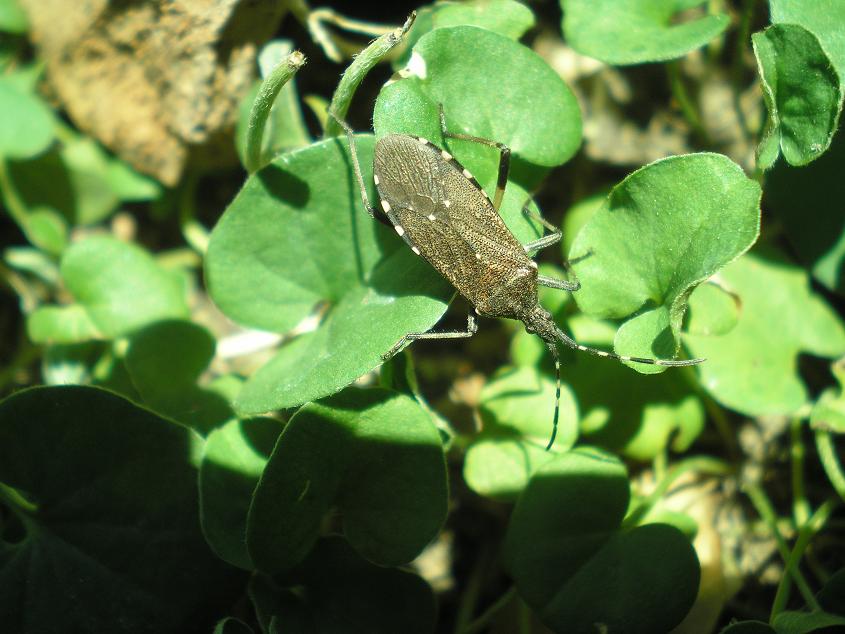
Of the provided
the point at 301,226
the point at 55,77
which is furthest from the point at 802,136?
the point at 55,77

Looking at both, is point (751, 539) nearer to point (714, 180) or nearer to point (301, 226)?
point (714, 180)

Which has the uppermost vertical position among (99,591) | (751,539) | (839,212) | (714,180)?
(714,180)

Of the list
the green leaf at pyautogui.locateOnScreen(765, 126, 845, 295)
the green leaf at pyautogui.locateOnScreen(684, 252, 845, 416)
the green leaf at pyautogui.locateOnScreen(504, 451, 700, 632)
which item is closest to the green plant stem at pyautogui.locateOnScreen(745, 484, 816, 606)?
the green leaf at pyautogui.locateOnScreen(684, 252, 845, 416)

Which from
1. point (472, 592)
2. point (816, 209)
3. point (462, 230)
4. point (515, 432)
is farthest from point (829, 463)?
point (462, 230)

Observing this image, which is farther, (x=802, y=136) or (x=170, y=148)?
(x=170, y=148)

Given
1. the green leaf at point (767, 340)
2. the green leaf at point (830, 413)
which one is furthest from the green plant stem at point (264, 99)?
the green leaf at point (830, 413)

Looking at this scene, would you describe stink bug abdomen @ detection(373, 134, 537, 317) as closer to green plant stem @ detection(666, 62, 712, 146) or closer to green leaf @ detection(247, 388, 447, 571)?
green leaf @ detection(247, 388, 447, 571)

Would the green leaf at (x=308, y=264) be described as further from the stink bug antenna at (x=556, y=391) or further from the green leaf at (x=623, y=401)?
the green leaf at (x=623, y=401)
